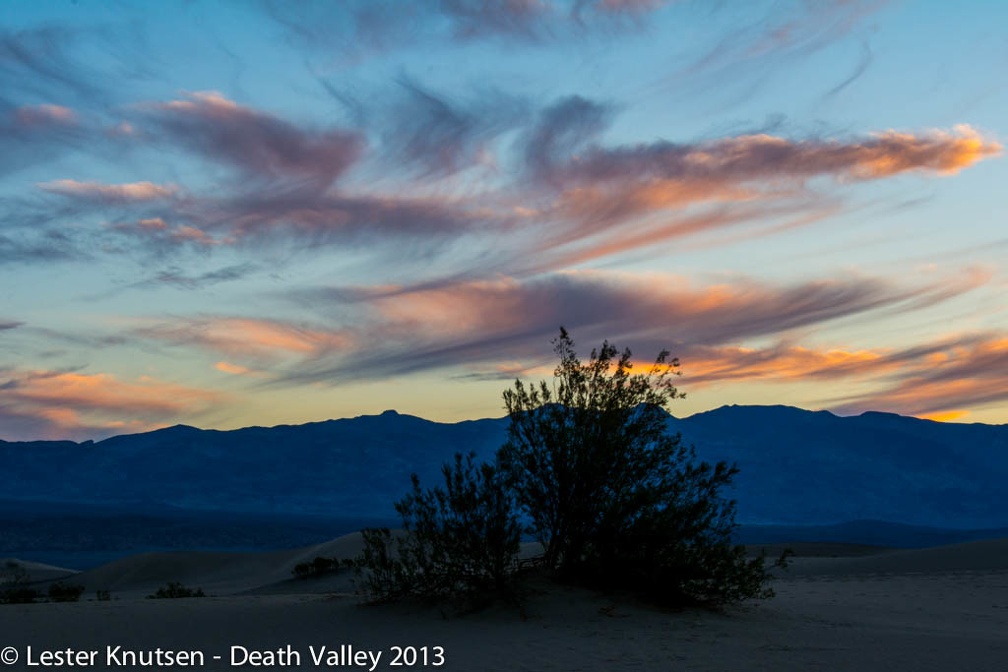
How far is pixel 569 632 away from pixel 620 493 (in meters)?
3.83

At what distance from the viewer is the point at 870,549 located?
72.7 meters

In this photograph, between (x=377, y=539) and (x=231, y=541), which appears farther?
(x=231, y=541)

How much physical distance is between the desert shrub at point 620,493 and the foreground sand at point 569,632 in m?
0.74

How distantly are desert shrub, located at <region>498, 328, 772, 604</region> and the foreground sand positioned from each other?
2.42 feet

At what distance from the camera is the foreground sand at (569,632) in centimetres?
1559

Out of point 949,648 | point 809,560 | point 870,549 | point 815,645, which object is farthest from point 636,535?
point 870,549

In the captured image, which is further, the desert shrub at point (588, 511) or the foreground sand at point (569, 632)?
the desert shrub at point (588, 511)

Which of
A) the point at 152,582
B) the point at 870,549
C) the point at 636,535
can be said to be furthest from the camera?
the point at 870,549

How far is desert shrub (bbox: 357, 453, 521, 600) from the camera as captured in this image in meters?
19.8

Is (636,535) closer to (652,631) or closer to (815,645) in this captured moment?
(652,631)

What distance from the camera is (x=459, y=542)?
19906 millimetres

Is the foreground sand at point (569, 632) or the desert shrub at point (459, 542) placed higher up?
the desert shrub at point (459, 542)

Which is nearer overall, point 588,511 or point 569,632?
point 569,632

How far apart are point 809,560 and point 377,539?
1209 inches
